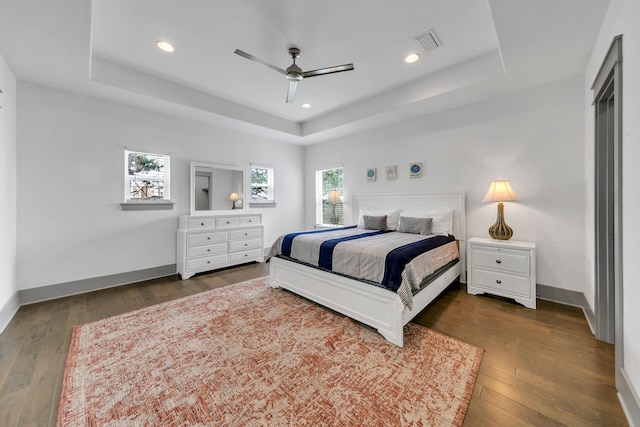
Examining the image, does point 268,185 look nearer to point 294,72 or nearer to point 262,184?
point 262,184

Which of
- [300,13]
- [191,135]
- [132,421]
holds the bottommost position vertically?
[132,421]

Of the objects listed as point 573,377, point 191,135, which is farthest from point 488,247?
point 191,135

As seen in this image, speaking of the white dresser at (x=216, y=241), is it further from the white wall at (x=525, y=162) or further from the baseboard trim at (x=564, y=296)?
the baseboard trim at (x=564, y=296)

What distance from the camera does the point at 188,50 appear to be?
2.80 m

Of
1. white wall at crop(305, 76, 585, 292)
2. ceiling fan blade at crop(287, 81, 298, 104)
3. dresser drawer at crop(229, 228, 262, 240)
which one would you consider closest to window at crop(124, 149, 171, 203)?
dresser drawer at crop(229, 228, 262, 240)

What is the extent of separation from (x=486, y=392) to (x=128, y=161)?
16.0ft

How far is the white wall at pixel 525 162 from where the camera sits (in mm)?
2898

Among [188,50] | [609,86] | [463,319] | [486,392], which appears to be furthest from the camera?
[188,50]

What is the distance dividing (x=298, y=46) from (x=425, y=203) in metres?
2.88

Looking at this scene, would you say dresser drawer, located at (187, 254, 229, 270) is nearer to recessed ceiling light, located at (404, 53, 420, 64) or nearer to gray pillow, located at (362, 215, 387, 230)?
gray pillow, located at (362, 215, 387, 230)

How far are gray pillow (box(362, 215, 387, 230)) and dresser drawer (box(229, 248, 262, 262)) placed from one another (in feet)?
7.24

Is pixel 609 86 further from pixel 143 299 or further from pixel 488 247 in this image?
pixel 143 299

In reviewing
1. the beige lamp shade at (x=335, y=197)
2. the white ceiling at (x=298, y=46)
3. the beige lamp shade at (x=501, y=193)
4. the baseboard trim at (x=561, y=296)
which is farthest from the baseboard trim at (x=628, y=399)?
the beige lamp shade at (x=335, y=197)

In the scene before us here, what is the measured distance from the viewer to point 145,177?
12.8 ft
